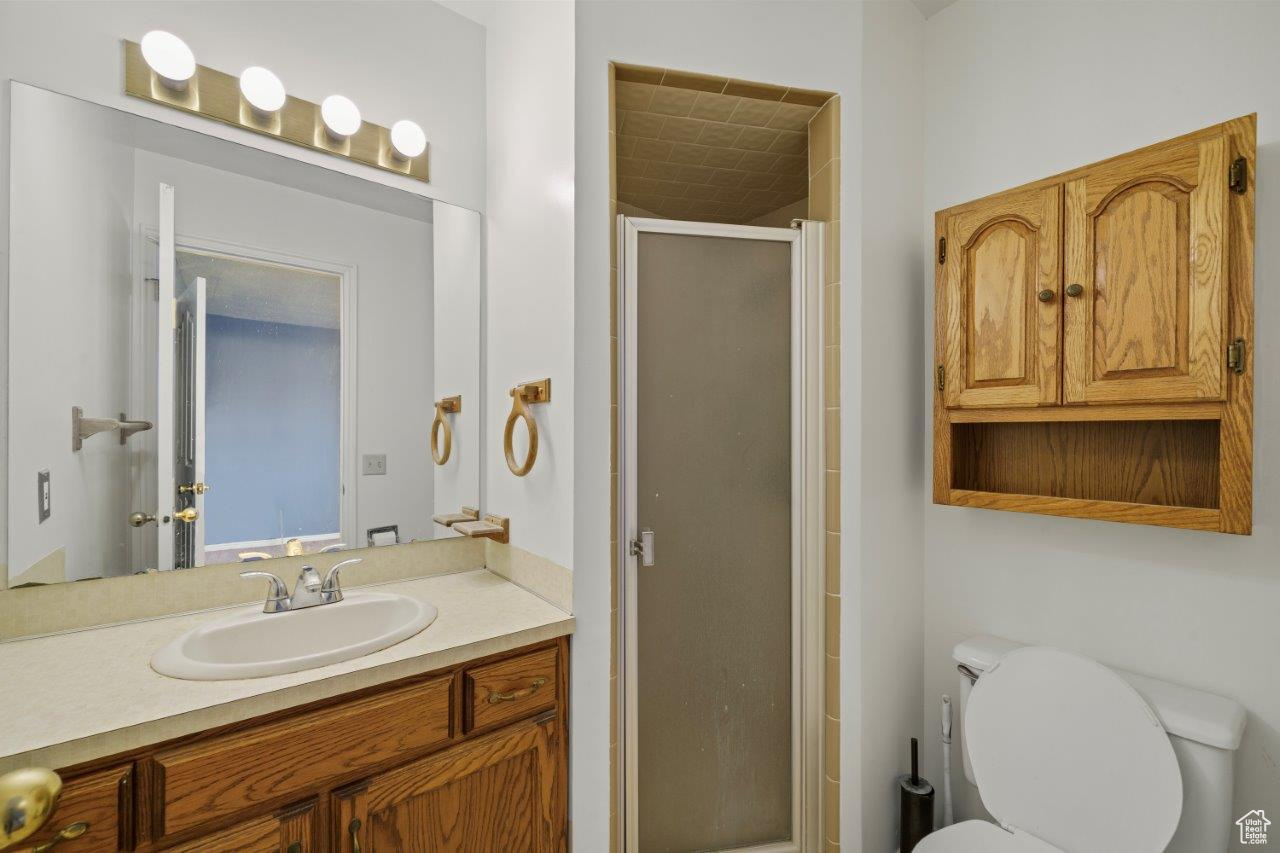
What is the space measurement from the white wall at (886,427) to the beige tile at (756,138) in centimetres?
30

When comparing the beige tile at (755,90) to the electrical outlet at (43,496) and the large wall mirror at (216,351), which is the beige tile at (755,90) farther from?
the electrical outlet at (43,496)

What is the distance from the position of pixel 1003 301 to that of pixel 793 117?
816 millimetres

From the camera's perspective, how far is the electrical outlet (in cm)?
124

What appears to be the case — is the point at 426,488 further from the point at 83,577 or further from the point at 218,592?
the point at 83,577

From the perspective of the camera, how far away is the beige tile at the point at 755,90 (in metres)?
1.58

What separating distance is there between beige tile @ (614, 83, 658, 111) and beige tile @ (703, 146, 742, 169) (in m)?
0.37

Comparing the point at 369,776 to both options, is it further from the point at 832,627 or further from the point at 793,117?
the point at 793,117

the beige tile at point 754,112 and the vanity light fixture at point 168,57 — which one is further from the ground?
the beige tile at point 754,112

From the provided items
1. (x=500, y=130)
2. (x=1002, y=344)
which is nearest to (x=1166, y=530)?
(x=1002, y=344)

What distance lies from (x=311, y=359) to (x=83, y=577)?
2.30ft

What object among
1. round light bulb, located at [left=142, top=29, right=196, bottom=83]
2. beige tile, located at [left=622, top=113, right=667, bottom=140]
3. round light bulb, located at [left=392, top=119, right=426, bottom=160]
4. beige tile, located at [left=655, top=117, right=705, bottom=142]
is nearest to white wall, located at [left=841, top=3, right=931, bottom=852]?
beige tile, located at [left=655, top=117, right=705, bottom=142]

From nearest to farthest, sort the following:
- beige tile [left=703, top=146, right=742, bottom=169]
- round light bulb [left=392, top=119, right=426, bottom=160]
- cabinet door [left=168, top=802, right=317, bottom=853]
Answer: cabinet door [left=168, top=802, right=317, bottom=853], round light bulb [left=392, top=119, right=426, bottom=160], beige tile [left=703, top=146, right=742, bottom=169]

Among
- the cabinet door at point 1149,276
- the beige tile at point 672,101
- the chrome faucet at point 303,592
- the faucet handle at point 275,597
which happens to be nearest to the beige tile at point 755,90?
the beige tile at point 672,101

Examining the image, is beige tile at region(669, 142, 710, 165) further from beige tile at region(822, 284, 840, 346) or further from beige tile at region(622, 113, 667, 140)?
beige tile at region(822, 284, 840, 346)
